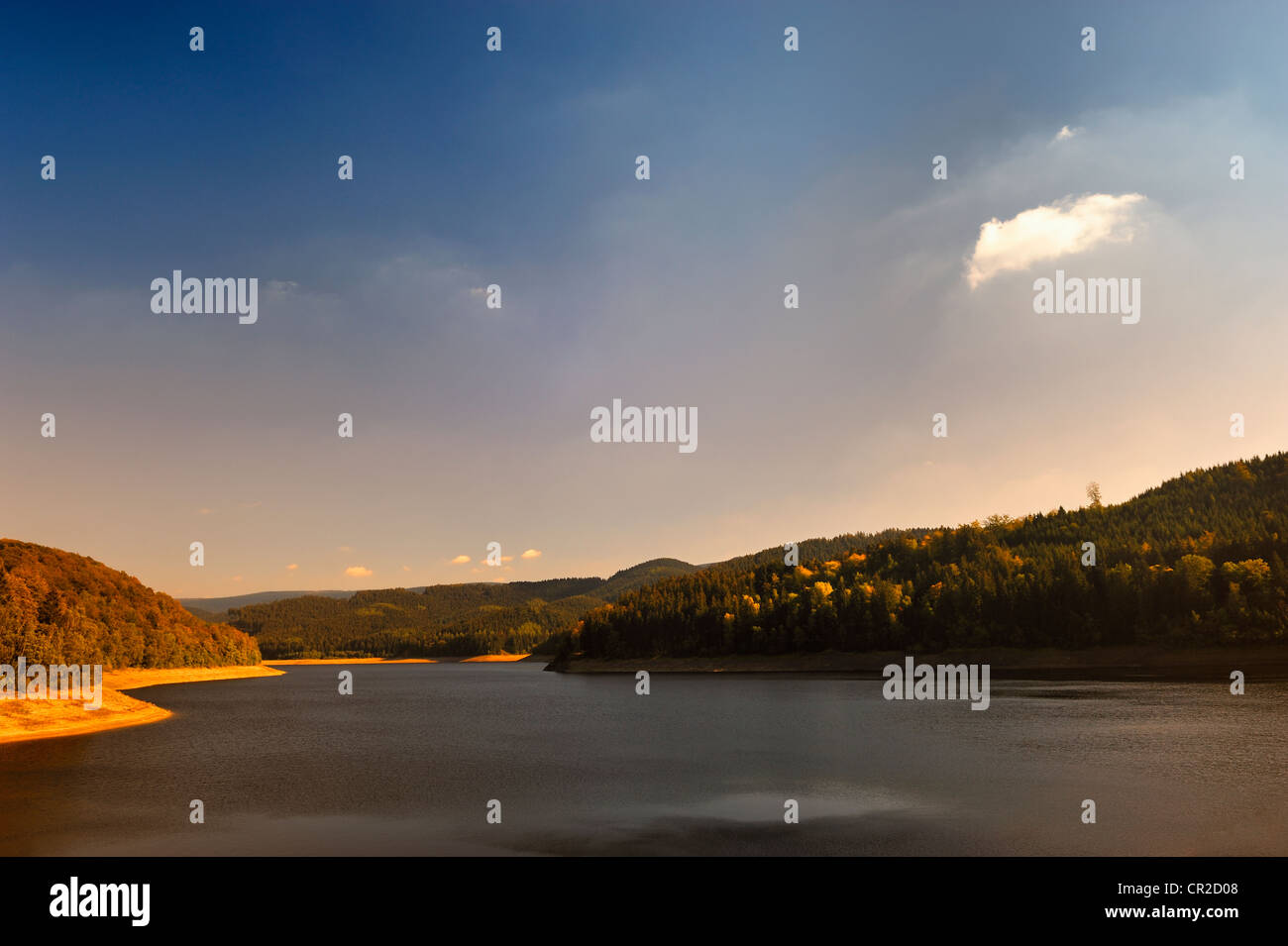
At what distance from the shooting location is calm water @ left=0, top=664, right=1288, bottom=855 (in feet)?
76.2

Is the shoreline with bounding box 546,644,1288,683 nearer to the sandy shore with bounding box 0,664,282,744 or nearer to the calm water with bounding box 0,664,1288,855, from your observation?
the calm water with bounding box 0,664,1288,855

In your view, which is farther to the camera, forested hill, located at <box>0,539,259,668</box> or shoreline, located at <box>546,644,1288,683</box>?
forested hill, located at <box>0,539,259,668</box>

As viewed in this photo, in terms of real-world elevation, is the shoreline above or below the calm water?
below

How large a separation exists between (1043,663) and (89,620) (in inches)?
6132

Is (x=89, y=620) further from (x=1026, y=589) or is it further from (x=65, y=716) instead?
(x=1026, y=589)

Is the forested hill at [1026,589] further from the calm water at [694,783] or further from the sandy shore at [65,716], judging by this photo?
the sandy shore at [65,716]

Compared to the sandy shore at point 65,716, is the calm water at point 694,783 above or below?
above

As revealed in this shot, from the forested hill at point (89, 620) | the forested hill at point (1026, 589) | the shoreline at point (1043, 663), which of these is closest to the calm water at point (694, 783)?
the shoreline at point (1043, 663)

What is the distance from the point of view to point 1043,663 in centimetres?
11331

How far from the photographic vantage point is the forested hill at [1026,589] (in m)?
111

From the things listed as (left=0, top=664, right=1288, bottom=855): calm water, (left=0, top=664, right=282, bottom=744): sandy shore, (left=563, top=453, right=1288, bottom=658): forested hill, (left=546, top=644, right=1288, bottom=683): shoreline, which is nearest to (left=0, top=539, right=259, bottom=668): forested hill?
(left=0, top=664, right=282, bottom=744): sandy shore

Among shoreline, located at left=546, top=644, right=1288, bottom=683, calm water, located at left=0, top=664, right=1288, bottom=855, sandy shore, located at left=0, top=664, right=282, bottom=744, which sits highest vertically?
calm water, located at left=0, top=664, right=1288, bottom=855

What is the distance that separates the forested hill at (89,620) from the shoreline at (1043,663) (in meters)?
89.5

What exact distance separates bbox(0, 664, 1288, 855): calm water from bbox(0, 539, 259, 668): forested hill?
212 feet
